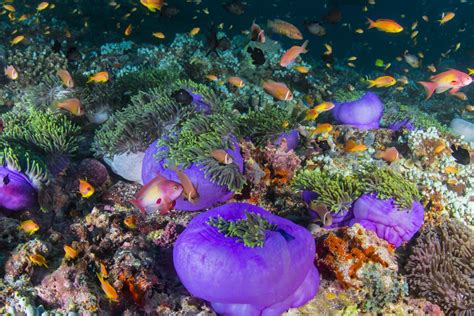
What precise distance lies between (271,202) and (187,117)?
1.66 metres

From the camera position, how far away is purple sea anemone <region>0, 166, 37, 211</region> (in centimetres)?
400

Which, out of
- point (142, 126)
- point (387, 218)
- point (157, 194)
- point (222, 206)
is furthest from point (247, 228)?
point (142, 126)

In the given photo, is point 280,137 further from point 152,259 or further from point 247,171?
point 152,259

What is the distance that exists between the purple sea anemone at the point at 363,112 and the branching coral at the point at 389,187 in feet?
8.19

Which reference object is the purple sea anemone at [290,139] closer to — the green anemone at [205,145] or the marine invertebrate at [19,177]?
the green anemone at [205,145]

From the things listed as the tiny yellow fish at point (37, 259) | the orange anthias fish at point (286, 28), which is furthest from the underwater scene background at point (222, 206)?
the orange anthias fish at point (286, 28)

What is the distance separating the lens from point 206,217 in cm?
334

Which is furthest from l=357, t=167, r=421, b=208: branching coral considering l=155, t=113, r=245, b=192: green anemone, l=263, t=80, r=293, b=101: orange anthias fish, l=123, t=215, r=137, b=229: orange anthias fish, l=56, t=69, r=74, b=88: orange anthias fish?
l=56, t=69, r=74, b=88: orange anthias fish

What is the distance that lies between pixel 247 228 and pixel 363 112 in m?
4.46

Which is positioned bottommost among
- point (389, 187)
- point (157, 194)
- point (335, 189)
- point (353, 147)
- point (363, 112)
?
point (363, 112)

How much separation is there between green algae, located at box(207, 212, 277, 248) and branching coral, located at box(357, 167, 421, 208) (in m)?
1.53

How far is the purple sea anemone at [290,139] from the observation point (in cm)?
515

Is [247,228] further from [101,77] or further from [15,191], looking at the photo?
[101,77]

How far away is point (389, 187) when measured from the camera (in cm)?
414
